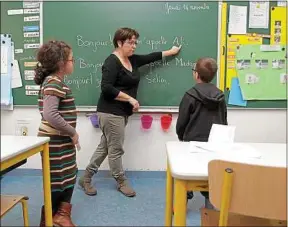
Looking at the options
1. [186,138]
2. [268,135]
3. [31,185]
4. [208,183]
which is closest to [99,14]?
[186,138]

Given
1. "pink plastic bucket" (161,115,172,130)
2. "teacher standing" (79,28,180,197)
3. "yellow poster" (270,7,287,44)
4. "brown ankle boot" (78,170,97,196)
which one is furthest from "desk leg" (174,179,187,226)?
"yellow poster" (270,7,287,44)

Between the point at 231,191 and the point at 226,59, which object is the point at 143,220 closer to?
the point at 231,191

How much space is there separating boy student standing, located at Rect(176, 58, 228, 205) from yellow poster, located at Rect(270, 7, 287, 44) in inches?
40.7

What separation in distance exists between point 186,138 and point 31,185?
5.09 feet

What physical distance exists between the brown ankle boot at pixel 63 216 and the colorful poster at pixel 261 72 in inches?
71.7

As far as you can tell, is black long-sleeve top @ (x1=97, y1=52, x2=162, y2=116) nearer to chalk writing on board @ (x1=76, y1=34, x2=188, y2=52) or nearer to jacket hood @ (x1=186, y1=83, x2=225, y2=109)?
chalk writing on board @ (x1=76, y1=34, x2=188, y2=52)

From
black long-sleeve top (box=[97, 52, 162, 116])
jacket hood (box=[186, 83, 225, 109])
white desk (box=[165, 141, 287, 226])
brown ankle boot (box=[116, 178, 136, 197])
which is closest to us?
white desk (box=[165, 141, 287, 226])

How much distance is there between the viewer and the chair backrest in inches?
41.9

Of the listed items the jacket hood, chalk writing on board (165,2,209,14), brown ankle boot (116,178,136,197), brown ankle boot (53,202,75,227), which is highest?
chalk writing on board (165,2,209,14)

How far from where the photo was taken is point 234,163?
109 centimetres

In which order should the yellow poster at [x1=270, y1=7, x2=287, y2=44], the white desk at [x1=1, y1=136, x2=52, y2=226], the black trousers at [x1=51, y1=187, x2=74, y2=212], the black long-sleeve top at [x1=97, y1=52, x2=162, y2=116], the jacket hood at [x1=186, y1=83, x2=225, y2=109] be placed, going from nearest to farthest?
the white desk at [x1=1, y1=136, x2=52, y2=226] < the black trousers at [x1=51, y1=187, x2=74, y2=212] < the jacket hood at [x1=186, y1=83, x2=225, y2=109] < the black long-sleeve top at [x1=97, y1=52, x2=162, y2=116] < the yellow poster at [x1=270, y1=7, x2=287, y2=44]

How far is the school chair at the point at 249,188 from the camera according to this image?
1066 mm

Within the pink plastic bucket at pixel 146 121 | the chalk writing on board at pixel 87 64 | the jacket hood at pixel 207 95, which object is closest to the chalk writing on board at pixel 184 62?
the pink plastic bucket at pixel 146 121

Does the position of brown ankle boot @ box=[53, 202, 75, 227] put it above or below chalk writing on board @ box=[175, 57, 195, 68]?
below
